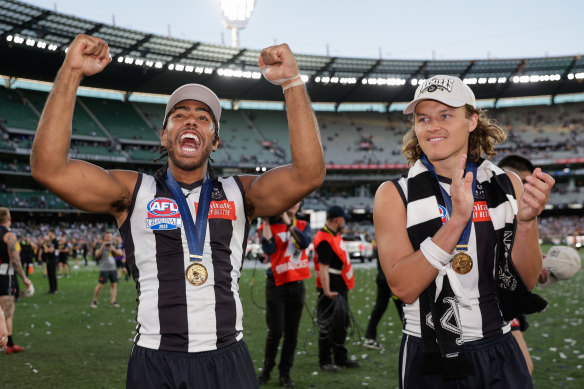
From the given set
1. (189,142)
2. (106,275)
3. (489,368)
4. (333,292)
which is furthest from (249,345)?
(489,368)

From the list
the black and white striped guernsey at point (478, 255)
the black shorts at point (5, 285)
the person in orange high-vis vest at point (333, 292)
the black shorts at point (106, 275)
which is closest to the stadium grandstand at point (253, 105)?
the black shorts at point (106, 275)

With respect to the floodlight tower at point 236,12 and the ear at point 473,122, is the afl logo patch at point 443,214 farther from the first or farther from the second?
the floodlight tower at point 236,12

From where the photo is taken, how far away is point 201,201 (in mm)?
2727

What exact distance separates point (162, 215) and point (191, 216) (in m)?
0.15

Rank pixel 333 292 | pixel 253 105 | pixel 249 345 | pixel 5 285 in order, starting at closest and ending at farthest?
pixel 333 292, pixel 5 285, pixel 249 345, pixel 253 105

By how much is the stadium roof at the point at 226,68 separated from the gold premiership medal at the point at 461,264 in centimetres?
3768

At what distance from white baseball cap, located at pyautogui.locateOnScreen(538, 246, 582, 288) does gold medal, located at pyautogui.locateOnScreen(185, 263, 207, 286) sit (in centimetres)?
270

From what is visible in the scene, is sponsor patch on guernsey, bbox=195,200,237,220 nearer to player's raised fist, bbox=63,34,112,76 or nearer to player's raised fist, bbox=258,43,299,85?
player's raised fist, bbox=258,43,299,85

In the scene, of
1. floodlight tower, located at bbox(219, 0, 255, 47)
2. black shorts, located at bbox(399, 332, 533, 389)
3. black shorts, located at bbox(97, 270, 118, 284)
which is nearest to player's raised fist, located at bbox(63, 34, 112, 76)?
black shorts, located at bbox(399, 332, 533, 389)

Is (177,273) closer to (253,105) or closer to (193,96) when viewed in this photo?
(193,96)

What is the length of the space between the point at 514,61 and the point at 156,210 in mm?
51433

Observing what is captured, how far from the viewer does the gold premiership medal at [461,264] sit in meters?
2.43

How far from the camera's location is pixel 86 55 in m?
2.41

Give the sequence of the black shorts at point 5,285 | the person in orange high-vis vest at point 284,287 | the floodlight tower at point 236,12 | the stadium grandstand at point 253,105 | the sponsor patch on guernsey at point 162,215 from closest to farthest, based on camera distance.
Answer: the sponsor patch on guernsey at point 162,215 < the person in orange high-vis vest at point 284,287 < the black shorts at point 5,285 < the stadium grandstand at point 253,105 < the floodlight tower at point 236,12
